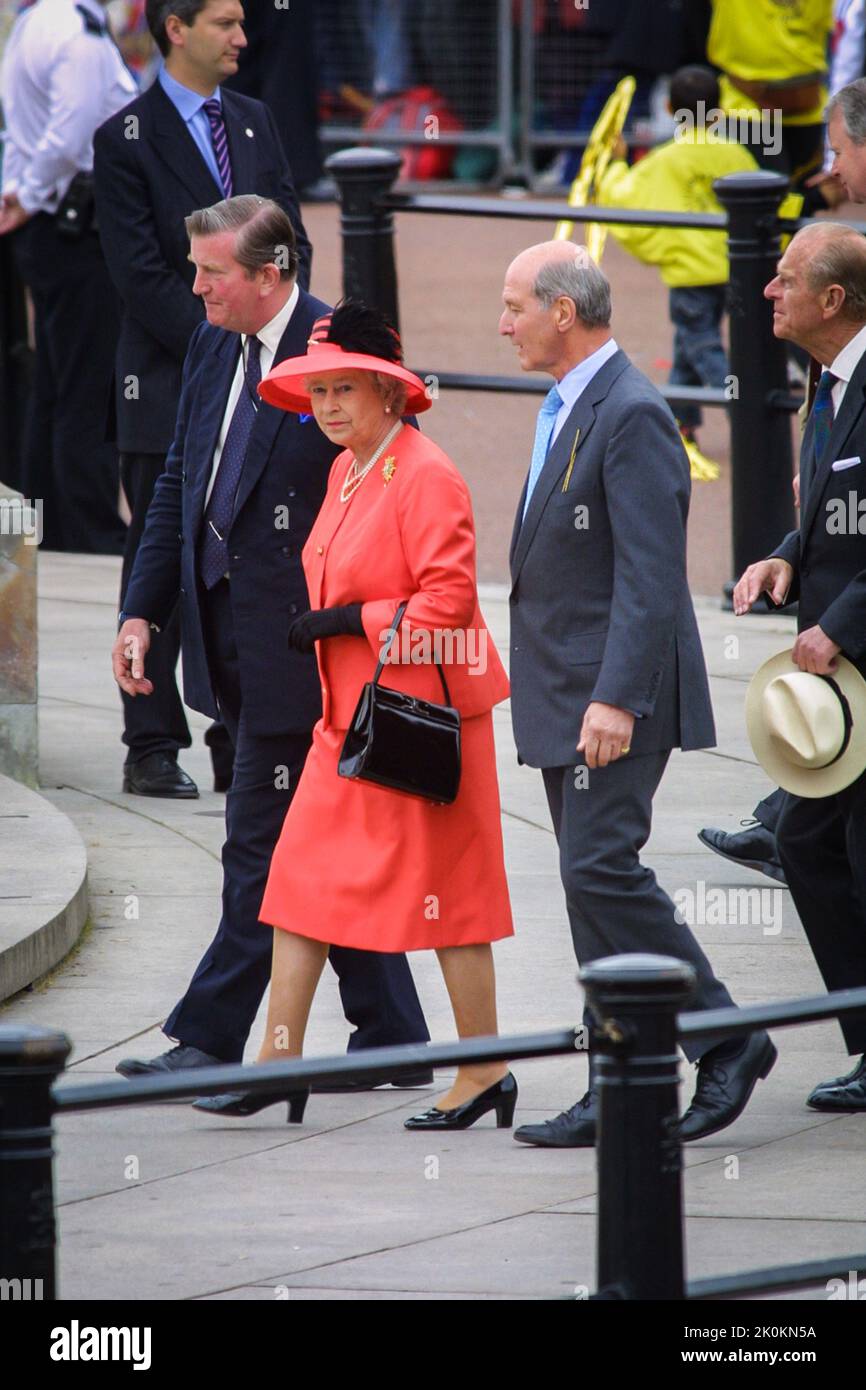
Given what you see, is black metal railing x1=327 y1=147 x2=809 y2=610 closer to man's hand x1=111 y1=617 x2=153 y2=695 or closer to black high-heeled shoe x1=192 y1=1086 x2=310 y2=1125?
man's hand x1=111 y1=617 x2=153 y2=695

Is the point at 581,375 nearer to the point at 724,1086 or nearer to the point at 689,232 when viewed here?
the point at 724,1086

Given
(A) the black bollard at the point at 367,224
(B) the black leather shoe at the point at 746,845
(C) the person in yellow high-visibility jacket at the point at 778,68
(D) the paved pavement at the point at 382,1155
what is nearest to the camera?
(D) the paved pavement at the point at 382,1155

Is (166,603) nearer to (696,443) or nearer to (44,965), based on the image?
(44,965)

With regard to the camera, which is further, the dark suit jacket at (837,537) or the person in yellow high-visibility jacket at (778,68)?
the person in yellow high-visibility jacket at (778,68)

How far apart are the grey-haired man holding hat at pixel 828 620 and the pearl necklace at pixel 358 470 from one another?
2.52 ft

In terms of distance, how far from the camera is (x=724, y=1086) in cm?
529

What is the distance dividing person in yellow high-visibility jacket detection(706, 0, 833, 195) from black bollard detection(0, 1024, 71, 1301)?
38.0ft

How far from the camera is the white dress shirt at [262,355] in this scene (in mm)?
5891

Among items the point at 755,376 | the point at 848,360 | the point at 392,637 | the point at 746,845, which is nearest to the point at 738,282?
the point at 755,376

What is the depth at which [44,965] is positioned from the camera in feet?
20.7

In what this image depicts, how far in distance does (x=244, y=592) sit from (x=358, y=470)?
552mm

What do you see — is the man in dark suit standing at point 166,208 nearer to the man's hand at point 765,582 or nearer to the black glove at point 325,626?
the black glove at point 325,626

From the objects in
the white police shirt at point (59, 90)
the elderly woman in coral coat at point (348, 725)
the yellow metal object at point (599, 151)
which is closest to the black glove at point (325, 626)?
the elderly woman in coral coat at point (348, 725)

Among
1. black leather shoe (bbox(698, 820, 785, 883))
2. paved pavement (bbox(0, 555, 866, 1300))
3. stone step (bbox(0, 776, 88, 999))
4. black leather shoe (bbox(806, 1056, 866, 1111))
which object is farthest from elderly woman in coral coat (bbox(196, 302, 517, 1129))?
black leather shoe (bbox(698, 820, 785, 883))
